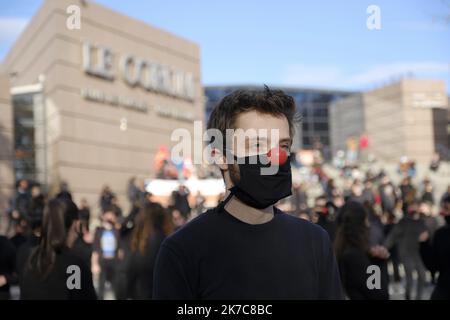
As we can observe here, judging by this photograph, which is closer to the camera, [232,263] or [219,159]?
[232,263]

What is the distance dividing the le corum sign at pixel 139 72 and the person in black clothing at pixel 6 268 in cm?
2422

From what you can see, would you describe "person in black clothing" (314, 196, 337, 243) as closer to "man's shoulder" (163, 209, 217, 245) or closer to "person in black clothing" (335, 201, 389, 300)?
"person in black clothing" (335, 201, 389, 300)

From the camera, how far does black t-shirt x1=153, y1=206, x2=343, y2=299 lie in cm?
241

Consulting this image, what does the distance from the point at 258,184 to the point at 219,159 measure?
0.21 meters

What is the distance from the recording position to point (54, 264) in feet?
16.3

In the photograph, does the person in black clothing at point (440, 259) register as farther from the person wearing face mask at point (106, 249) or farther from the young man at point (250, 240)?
the person wearing face mask at point (106, 249)

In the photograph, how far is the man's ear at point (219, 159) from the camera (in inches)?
102

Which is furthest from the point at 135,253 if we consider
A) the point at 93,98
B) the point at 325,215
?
the point at 93,98

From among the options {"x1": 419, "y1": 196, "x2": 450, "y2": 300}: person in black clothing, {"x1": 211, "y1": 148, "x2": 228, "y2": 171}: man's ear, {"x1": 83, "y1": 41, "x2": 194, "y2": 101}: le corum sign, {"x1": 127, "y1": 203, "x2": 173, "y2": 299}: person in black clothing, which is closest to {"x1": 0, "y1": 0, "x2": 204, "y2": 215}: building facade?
{"x1": 83, "y1": 41, "x2": 194, "y2": 101}: le corum sign

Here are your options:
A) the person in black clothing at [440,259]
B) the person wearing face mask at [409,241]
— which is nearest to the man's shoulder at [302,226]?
the person in black clothing at [440,259]

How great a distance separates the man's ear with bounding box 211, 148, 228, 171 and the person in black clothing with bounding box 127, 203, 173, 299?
548 cm

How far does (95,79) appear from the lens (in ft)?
99.1

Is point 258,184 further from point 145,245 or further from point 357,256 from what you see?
point 145,245
